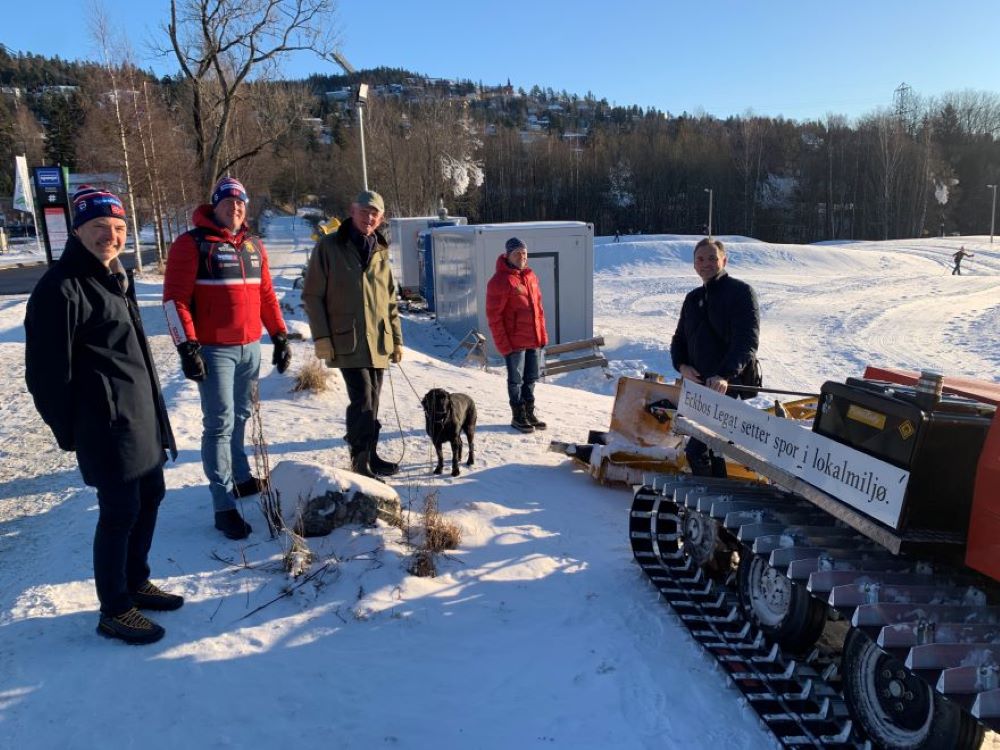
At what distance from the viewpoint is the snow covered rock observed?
421 centimetres

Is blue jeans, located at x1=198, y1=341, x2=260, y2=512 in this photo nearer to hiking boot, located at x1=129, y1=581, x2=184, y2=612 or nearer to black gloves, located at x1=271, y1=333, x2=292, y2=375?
black gloves, located at x1=271, y1=333, x2=292, y2=375

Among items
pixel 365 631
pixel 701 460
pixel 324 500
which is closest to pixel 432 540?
pixel 324 500

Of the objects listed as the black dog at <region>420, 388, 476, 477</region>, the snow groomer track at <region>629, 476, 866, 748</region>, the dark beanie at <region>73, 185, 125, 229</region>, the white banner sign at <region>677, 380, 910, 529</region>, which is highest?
the dark beanie at <region>73, 185, 125, 229</region>

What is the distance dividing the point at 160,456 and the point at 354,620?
4.01ft

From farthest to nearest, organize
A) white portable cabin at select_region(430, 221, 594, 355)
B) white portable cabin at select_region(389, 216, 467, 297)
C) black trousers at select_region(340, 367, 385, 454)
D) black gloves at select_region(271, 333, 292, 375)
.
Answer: white portable cabin at select_region(389, 216, 467, 297), white portable cabin at select_region(430, 221, 594, 355), black trousers at select_region(340, 367, 385, 454), black gloves at select_region(271, 333, 292, 375)

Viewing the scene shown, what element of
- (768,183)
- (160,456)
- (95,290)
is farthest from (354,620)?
(768,183)

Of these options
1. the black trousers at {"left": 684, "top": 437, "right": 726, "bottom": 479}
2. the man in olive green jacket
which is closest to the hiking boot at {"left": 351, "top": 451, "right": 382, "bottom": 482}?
the man in olive green jacket

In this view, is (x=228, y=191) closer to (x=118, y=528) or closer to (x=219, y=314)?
(x=219, y=314)

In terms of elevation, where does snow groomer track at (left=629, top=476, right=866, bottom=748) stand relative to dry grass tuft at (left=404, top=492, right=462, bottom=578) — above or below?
below

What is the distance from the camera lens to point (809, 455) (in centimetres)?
322

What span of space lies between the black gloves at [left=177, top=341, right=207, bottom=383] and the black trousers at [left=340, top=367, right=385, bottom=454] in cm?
116

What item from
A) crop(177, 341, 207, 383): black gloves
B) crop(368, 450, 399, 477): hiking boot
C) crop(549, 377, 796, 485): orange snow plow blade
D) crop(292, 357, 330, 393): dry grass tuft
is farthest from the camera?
crop(292, 357, 330, 393): dry grass tuft

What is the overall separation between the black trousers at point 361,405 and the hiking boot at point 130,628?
78.1 inches

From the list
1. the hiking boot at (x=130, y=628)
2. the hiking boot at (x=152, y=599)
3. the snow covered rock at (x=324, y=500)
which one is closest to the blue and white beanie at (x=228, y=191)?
the snow covered rock at (x=324, y=500)
